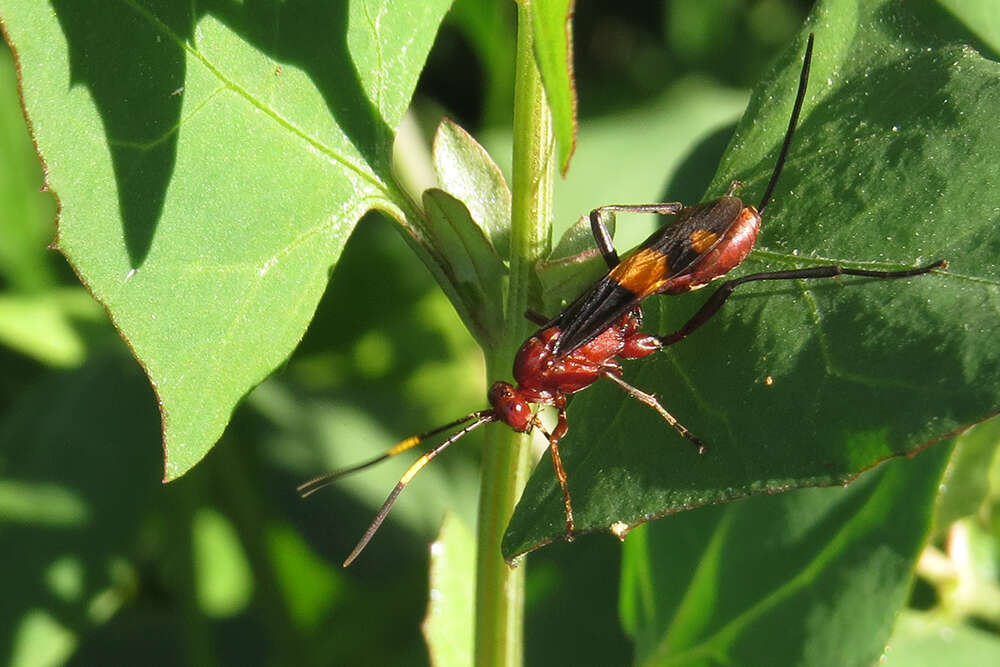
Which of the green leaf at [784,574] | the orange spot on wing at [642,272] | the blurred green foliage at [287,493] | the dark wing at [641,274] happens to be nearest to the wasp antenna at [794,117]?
the dark wing at [641,274]

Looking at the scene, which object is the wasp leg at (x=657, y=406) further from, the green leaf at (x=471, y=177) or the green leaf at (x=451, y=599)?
the green leaf at (x=451, y=599)

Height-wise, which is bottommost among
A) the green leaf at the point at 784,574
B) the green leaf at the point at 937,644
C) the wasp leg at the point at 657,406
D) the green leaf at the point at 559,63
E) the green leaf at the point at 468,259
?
the green leaf at the point at 937,644

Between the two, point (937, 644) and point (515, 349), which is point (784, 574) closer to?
point (515, 349)

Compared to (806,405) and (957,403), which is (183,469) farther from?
(957,403)

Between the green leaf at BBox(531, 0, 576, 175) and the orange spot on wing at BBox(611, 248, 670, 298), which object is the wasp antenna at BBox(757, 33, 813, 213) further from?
the green leaf at BBox(531, 0, 576, 175)

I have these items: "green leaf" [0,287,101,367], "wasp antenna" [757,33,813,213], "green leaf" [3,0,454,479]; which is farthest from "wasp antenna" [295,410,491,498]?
"green leaf" [0,287,101,367]

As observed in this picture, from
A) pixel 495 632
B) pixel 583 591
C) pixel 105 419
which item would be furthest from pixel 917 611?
pixel 105 419
